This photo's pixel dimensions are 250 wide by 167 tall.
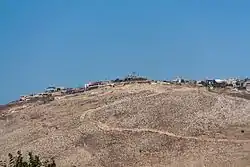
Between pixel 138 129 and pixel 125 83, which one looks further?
pixel 125 83

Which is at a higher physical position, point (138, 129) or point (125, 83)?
point (125, 83)

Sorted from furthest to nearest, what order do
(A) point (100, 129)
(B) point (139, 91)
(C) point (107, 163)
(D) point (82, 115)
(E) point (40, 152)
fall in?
(B) point (139, 91)
(D) point (82, 115)
(A) point (100, 129)
(E) point (40, 152)
(C) point (107, 163)

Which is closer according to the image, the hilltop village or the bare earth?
the bare earth

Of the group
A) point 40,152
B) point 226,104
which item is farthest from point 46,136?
point 226,104

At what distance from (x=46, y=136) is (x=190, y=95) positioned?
15443mm

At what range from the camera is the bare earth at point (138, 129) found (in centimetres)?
4394

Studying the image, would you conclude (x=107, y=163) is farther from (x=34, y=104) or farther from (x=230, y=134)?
(x=34, y=104)

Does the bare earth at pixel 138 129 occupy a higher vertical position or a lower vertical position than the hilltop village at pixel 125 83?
lower

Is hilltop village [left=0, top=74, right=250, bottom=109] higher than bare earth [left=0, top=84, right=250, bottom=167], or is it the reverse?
hilltop village [left=0, top=74, right=250, bottom=109]

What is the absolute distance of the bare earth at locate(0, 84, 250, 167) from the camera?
43.9 m

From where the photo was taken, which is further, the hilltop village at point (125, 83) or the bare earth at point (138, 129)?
the hilltop village at point (125, 83)

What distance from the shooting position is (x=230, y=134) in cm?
4797

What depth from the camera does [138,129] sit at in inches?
1959

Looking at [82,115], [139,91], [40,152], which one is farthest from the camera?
[139,91]
